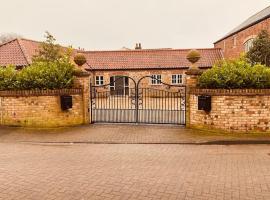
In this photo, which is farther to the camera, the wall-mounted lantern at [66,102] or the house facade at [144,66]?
the house facade at [144,66]

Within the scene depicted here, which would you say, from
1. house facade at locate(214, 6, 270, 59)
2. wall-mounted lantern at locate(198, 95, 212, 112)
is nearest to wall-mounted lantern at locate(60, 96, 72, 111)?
wall-mounted lantern at locate(198, 95, 212, 112)

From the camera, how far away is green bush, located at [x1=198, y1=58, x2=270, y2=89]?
10.0 meters

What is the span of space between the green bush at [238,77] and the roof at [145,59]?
19.8m

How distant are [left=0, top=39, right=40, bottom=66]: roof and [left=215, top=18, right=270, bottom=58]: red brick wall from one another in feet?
58.9

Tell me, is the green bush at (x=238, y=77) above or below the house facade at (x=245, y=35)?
below

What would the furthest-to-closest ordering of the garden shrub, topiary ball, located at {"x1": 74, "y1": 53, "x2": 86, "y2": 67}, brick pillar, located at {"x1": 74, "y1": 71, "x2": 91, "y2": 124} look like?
brick pillar, located at {"x1": 74, "y1": 71, "x2": 91, "y2": 124} < topiary ball, located at {"x1": 74, "y1": 53, "x2": 86, "y2": 67} < the garden shrub

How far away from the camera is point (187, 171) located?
6.46 meters

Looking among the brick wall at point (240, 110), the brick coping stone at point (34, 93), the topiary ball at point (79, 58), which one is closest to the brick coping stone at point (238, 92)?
the brick wall at point (240, 110)

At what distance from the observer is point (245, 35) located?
29328 millimetres

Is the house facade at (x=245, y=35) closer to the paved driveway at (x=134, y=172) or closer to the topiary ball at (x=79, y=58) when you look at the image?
the topiary ball at (x=79, y=58)

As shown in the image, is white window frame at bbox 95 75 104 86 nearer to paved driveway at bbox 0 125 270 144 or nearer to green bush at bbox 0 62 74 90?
green bush at bbox 0 62 74 90

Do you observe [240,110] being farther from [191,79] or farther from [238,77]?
[191,79]

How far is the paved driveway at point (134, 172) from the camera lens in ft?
17.1

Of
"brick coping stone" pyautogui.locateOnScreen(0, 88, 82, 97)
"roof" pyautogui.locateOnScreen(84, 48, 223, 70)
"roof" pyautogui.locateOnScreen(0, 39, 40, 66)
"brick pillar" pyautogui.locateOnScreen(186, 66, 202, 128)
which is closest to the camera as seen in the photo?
"brick pillar" pyautogui.locateOnScreen(186, 66, 202, 128)
